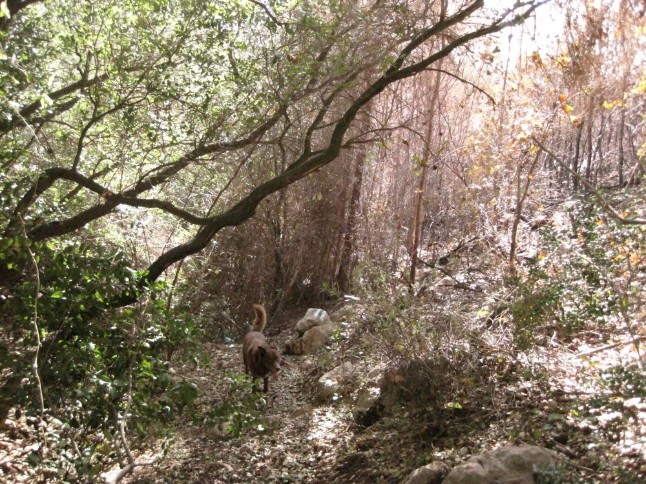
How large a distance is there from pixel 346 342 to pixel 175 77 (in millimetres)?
3493

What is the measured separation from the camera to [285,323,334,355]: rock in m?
9.19

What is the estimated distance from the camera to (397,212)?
1021cm

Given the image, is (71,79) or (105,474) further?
(71,79)

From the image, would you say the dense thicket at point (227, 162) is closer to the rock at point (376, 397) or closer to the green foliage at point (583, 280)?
the green foliage at point (583, 280)

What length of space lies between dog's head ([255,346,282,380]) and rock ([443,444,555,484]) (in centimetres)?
343

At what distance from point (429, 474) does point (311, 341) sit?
4653 millimetres

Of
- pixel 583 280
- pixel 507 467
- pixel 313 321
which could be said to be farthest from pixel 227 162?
pixel 507 467

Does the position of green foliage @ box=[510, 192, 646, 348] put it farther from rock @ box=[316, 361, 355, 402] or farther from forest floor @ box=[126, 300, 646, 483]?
rock @ box=[316, 361, 355, 402]

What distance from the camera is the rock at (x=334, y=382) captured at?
22.2 ft

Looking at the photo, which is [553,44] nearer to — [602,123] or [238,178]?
[602,123]

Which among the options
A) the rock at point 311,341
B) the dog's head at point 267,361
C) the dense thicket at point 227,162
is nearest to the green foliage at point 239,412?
the dense thicket at point 227,162

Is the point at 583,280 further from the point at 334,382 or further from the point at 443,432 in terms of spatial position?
the point at 334,382

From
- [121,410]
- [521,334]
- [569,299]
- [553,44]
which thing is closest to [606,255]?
[569,299]

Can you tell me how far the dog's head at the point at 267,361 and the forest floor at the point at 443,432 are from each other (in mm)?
475
